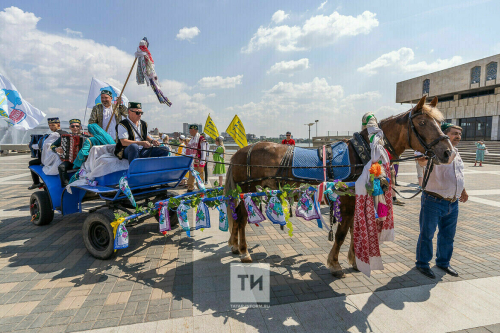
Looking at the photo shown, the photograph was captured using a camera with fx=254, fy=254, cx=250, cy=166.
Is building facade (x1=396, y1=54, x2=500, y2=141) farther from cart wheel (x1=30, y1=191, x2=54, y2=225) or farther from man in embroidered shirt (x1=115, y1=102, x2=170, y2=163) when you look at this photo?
cart wheel (x1=30, y1=191, x2=54, y2=225)

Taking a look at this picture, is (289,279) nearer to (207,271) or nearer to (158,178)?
(207,271)

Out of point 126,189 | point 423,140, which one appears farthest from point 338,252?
point 126,189

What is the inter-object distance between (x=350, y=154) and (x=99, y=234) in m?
4.01

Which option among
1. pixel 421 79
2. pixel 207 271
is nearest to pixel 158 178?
pixel 207 271

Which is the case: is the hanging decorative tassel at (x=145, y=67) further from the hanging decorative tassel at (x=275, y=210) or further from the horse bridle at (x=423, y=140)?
the horse bridle at (x=423, y=140)

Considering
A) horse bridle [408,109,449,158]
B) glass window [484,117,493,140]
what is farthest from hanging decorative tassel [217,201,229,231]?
glass window [484,117,493,140]

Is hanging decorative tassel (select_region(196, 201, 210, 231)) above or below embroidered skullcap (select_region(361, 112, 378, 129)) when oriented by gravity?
below

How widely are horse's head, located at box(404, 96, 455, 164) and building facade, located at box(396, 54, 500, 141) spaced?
38182mm

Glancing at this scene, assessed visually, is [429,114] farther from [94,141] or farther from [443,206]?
[94,141]

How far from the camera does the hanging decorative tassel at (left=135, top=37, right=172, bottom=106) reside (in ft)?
13.9

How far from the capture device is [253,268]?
11.7 feet

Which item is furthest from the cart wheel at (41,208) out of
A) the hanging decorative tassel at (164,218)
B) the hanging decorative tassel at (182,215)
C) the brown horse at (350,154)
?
the brown horse at (350,154)

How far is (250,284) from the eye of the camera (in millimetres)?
3178

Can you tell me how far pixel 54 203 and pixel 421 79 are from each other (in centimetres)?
5063
